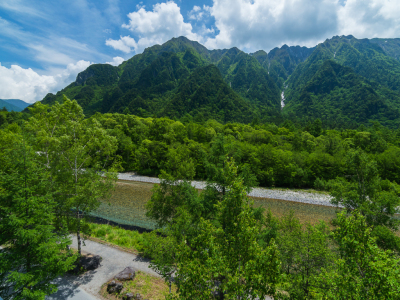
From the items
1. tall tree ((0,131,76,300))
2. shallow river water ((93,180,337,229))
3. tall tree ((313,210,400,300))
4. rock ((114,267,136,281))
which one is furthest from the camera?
shallow river water ((93,180,337,229))

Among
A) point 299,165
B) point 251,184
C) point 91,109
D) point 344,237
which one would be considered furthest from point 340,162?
point 91,109

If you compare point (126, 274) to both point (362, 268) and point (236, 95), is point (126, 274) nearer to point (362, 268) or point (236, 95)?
point (362, 268)

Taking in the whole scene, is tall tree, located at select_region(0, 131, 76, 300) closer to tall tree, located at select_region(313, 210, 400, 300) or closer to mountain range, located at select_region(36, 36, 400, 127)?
tall tree, located at select_region(313, 210, 400, 300)

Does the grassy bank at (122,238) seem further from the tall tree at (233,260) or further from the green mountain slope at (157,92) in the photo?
the green mountain slope at (157,92)

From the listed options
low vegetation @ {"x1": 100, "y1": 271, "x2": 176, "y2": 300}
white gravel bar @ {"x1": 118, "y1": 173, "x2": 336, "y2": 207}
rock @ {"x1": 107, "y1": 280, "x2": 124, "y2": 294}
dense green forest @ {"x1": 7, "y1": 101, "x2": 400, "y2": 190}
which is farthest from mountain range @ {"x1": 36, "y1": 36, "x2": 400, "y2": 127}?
rock @ {"x1": 107, "y1": 280, "x2": 124, "y2": 294}

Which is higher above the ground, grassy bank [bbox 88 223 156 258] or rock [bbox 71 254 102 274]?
rock [bbox 71 254 102 274]

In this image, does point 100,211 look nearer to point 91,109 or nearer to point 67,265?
point 67,265
